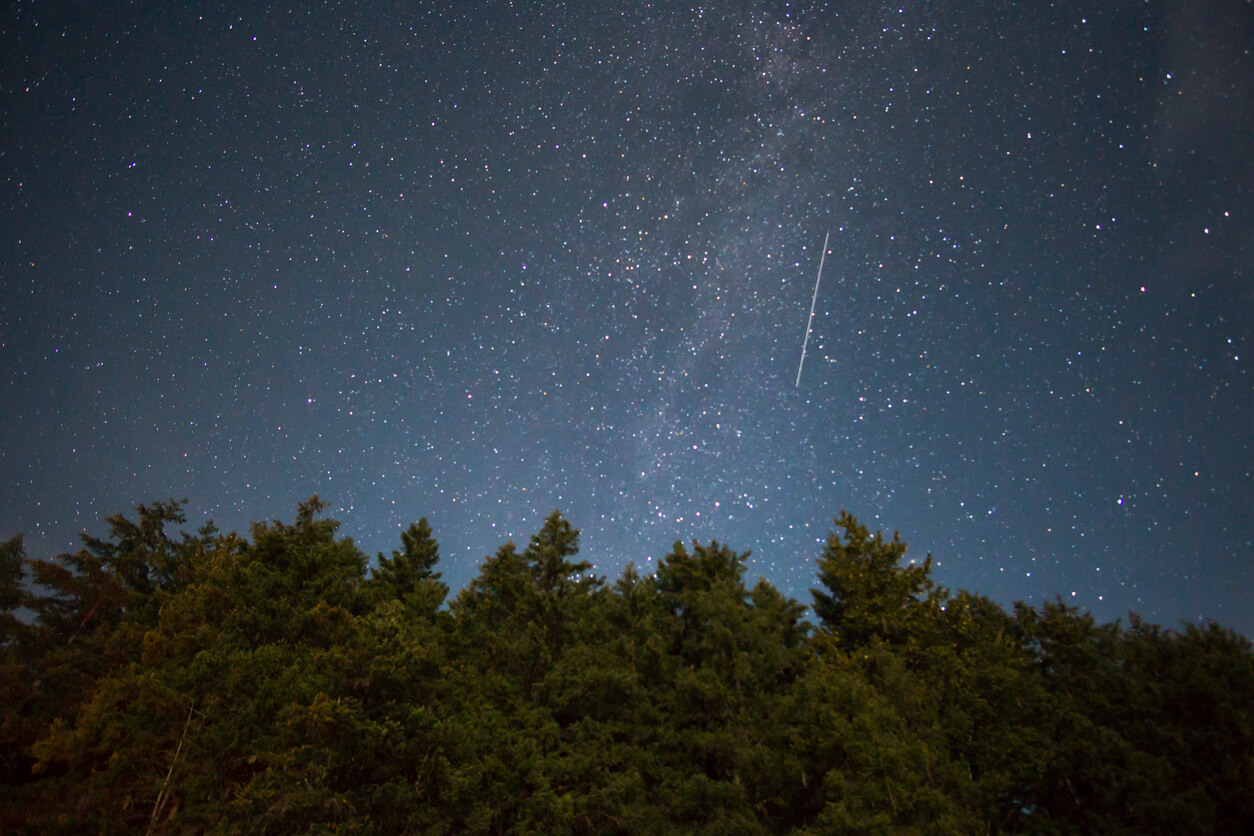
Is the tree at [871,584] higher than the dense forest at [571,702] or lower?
higher

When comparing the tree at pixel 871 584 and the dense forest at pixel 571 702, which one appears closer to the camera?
the dense forest at pixel 571 702

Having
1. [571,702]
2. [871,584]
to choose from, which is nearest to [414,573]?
[571,702]

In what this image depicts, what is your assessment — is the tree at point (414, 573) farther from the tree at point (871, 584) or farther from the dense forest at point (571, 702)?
the tree at point (871, 584)

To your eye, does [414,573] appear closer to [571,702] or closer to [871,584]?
[571,702]

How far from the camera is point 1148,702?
25.8 meters

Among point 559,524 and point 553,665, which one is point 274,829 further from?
point 559,524

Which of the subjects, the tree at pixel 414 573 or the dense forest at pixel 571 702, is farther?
the tree at pixel 414 573

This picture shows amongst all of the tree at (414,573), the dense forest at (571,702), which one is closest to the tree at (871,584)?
the dense forest at (571,702)

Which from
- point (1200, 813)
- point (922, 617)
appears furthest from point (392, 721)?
point (1200, 813)

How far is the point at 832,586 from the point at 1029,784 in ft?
36.1

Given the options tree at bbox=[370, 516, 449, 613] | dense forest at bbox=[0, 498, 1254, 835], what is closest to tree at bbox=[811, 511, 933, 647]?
dense forest at bbox=[0, 498, 1254, 835]

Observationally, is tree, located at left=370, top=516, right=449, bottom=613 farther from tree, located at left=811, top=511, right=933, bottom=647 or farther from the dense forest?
tree, located at left=811, top=511, right=933, bottom=647

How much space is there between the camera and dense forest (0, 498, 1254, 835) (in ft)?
52.1

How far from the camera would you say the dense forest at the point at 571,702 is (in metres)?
15.9
